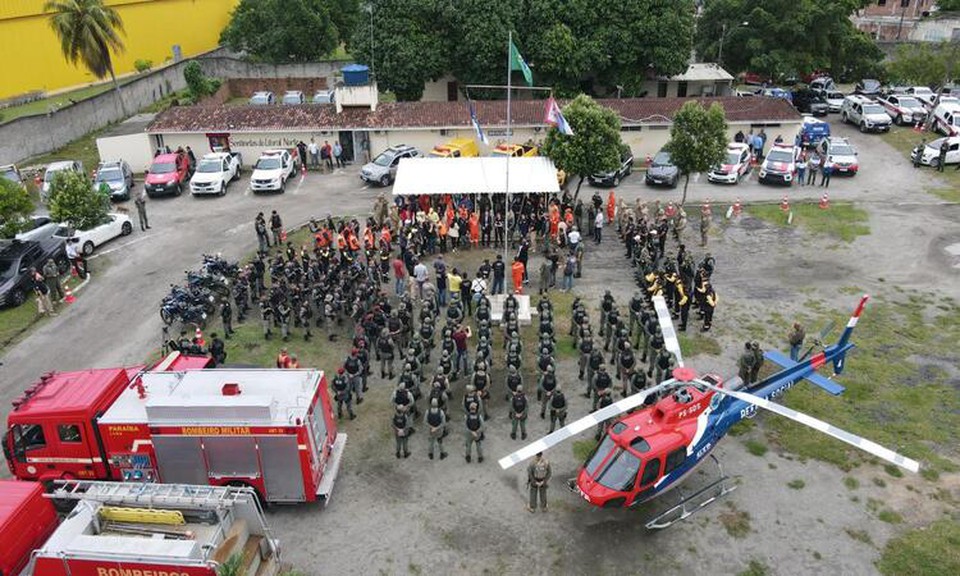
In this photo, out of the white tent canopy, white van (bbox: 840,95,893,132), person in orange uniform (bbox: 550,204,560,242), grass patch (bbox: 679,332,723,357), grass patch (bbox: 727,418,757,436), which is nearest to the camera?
grass patch (bbox: 727,418,757,436)

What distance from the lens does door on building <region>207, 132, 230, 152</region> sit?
110ft

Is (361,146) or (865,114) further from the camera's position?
(865,114)

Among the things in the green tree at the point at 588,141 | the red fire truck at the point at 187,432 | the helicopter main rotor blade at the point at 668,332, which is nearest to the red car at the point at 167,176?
the green tree at the point at 588,141

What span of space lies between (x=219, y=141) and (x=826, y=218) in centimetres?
2723

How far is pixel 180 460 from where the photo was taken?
12.4 meters

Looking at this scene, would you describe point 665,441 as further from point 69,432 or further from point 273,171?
point 273,171

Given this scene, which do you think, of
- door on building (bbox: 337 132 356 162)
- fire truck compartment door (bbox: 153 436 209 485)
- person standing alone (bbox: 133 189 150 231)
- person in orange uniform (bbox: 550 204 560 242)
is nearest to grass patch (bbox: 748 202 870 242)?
person in orange uniform (bbox: 550 204 560 242)

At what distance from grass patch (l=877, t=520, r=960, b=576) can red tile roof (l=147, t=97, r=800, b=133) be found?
2537cm

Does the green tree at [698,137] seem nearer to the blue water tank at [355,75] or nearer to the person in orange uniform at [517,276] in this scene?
the person in orange uniform at [517,276]

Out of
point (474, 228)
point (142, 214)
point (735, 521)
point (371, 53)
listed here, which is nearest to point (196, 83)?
point (371, 53)

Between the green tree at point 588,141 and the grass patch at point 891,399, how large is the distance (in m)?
10.0

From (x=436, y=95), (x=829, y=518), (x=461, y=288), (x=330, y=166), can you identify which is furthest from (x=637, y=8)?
(x=829, y=518)

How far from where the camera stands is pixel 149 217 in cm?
2798

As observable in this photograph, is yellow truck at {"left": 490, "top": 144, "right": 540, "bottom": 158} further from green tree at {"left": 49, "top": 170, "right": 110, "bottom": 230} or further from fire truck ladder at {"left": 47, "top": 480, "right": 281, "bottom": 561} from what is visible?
fire truck ladder at {"left": 47, "top": 480, "right": 281, "bottom": 561}
